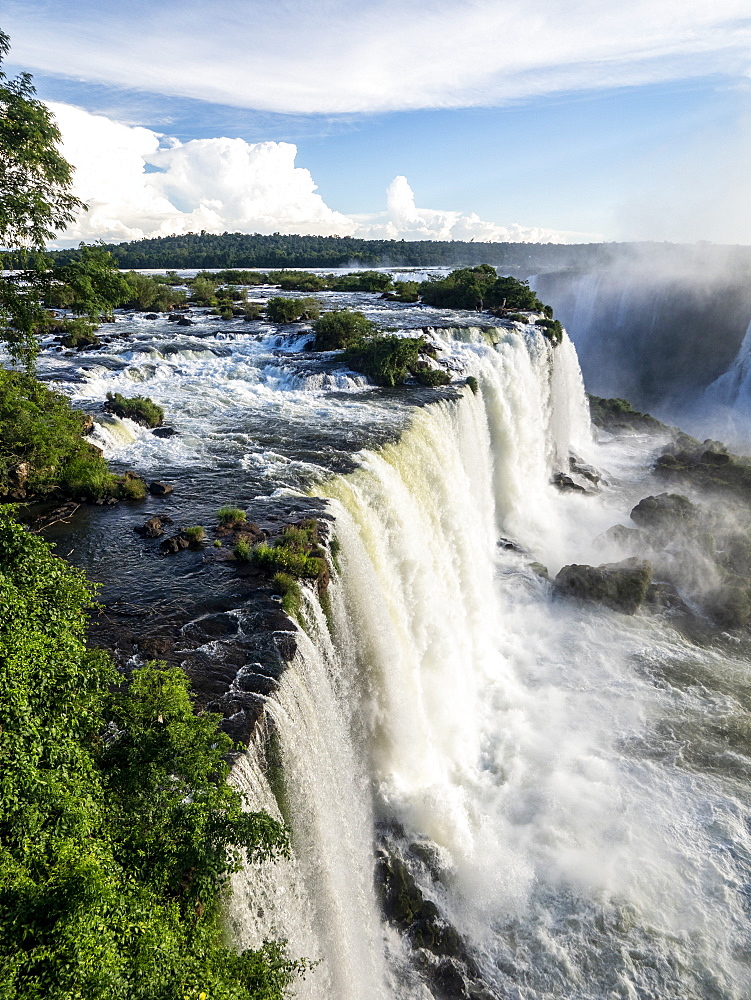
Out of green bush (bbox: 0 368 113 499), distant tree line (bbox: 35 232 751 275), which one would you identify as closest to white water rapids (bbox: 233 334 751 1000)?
green bush (bbox: 0 368 113 499)

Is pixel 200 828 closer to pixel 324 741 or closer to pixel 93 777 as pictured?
pixel 93 777

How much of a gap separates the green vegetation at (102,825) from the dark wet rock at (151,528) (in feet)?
18.4

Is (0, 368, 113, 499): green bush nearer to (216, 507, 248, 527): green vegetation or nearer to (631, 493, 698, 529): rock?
(216, 507, 248, 527): green vegetation

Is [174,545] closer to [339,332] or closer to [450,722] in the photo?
[450,722]

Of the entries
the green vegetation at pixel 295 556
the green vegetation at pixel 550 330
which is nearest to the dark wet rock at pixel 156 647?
the green vegetation at pixel 295 556

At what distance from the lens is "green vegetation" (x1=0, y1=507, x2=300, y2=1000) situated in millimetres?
4594

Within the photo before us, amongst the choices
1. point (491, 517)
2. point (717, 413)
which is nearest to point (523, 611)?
point (491, 517)

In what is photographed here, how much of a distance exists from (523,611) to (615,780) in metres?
7.00

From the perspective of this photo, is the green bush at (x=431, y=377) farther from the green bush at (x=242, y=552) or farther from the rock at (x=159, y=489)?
the green bush at (x=242, y=552)

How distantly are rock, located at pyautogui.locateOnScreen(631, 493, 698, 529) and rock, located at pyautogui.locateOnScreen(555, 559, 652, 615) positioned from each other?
534cm

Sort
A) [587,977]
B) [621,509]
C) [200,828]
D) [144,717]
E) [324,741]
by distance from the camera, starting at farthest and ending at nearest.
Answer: [621,509] → [587,977] → [324,741] → [144,717] → [200,828]

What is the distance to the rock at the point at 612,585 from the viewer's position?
829 inches

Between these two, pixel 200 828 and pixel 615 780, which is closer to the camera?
pixel 200 828

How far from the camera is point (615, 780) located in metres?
14.1
